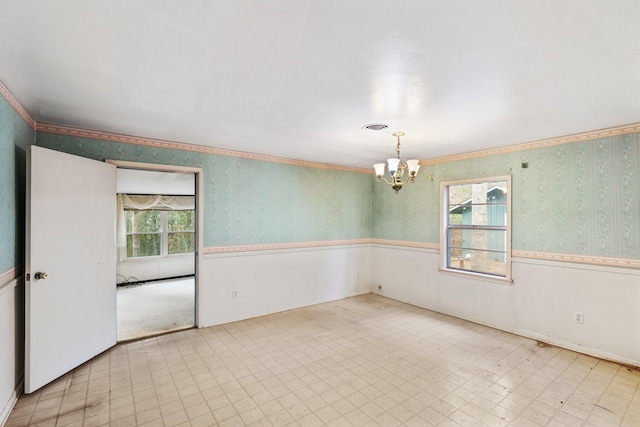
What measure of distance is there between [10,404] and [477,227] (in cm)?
518

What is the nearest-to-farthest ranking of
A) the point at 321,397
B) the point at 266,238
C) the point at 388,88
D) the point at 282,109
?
the point at 388,88, the point at 321,397, the point at 282,109, the point at 266,238

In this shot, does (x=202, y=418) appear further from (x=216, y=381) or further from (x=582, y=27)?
(x=582, y=27)

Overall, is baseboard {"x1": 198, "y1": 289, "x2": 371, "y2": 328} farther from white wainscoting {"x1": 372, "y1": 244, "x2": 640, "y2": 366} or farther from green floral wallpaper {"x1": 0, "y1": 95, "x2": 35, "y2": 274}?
green floral wallpaper {"x1": 0, "y1": 95, "x2": 35, "y2": 274}

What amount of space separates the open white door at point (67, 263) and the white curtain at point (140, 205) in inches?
150

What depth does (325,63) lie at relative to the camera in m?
1.87

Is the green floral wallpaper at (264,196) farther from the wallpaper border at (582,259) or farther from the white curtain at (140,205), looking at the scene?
the white curtain at (140,205)

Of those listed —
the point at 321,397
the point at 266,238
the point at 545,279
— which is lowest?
the point at 321,397

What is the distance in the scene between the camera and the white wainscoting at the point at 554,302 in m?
3.13

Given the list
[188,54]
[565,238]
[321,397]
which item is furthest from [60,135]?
[565,238]

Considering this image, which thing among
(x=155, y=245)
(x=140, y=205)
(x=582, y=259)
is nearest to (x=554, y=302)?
(x=582, y=259)

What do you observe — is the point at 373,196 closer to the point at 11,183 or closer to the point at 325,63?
the point at 325,63

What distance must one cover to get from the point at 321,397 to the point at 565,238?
3221 millimetres

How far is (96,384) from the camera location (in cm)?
269

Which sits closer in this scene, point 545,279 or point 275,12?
point 275,12
